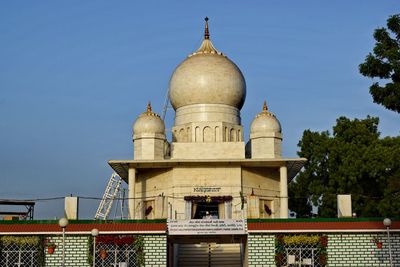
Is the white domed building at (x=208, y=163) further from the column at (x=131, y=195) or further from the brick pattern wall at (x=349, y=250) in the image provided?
the brick pattern wall at (x=349, y=250)

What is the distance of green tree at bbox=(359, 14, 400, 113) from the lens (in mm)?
24881

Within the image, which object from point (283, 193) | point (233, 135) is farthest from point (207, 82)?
point (283, 193)

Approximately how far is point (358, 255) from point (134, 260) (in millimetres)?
8758

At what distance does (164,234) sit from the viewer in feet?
84.4

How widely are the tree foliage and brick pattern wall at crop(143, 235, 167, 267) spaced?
2324 cm

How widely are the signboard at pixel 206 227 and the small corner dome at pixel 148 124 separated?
41.9 feet

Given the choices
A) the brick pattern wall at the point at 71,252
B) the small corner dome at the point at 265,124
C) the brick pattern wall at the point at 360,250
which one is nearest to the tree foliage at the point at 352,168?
the small corner dome at the point at 265,124

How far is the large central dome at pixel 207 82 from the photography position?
41.1 meters

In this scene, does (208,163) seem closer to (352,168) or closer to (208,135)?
(208,135)

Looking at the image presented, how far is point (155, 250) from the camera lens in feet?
84.1

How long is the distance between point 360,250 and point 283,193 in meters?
11.6

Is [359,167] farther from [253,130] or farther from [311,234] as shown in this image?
[311,234]

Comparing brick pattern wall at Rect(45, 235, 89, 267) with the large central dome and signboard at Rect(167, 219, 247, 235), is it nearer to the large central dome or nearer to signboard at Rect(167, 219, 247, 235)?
signboard at Rect(167, 219, 247, 235)

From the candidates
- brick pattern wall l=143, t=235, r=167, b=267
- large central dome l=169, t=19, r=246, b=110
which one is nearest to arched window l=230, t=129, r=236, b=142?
large central dome l=169, t=19, r=246, b=110
